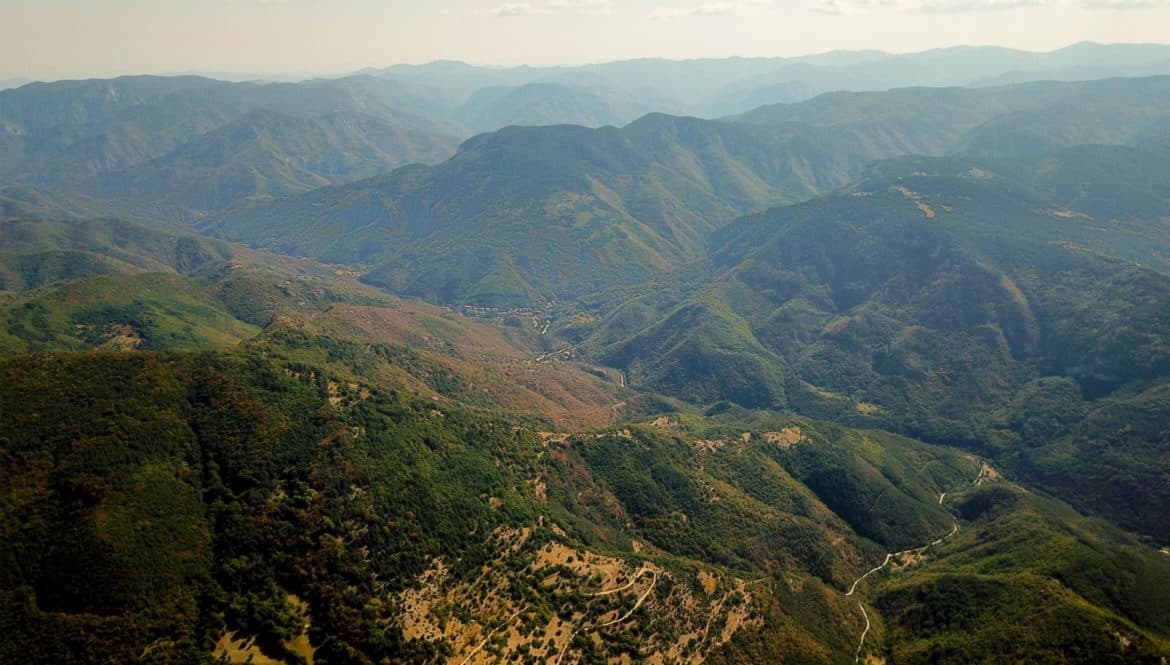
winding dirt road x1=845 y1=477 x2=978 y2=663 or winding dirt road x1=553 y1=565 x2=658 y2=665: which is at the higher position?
winding dirt road x1=553 y1=565 x2=658 y2=665

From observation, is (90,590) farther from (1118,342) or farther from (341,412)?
(1118,342)

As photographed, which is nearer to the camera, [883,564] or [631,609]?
[631,609]

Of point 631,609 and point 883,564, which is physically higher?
point 631,609

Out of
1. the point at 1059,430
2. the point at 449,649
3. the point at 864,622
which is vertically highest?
the point at 449,649

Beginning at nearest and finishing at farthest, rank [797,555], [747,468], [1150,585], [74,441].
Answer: [74,441], [1150,585], [797,555], [747,468]

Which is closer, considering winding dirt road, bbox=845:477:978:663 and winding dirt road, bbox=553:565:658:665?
winding dirt road, bbox=553:565:658:665

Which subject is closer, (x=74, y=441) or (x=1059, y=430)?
(x=74, y=441)

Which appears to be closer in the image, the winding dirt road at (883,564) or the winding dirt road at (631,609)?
the winding dirt road at (631,609)

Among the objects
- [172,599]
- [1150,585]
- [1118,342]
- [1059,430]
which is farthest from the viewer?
[1118,342]

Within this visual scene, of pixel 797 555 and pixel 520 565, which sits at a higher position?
pixel 520 565

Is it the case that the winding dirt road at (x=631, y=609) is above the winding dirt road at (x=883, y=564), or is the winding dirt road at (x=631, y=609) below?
above

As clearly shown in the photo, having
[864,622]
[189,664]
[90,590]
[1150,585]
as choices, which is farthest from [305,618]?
[1150,585]
